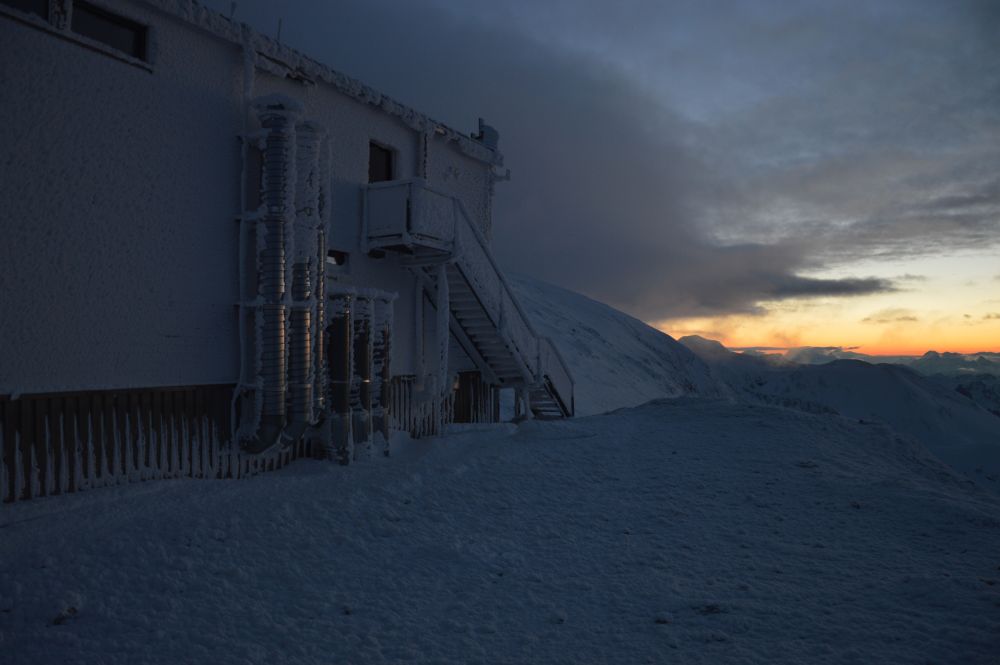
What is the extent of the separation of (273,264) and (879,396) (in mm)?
86162

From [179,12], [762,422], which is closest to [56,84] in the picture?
[179,12]

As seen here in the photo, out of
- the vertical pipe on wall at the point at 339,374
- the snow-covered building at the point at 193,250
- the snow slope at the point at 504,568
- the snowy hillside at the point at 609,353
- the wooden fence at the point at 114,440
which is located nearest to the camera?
the snow slope at the point at 504,568

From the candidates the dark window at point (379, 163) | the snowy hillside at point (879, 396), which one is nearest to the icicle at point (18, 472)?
the dark window at point (379, 163)

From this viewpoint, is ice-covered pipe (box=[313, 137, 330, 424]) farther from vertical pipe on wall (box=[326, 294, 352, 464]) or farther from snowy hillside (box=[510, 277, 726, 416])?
snowy hillside (box=[510, 277, 726, 416])

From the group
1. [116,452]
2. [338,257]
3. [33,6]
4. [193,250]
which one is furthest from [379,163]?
[116,452]

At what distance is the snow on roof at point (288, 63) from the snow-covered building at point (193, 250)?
4cm

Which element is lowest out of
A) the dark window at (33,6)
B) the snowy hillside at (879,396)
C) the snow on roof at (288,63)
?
the snowy hillside at (879,396)

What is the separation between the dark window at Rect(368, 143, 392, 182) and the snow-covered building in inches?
2.0

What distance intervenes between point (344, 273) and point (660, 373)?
51626 millimetres

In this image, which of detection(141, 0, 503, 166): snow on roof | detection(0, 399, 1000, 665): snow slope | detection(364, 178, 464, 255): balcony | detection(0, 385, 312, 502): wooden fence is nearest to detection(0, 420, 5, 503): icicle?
detection(0, 385, 312, 502): wooden fence

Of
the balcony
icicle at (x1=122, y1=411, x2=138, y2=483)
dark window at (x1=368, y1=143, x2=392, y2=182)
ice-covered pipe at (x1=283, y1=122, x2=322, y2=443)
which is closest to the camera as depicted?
icicle at (x1=122, y1=411, x2=138, y2=483)

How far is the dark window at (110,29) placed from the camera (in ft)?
32.5

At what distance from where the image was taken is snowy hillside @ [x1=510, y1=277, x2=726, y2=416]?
49.2 meters

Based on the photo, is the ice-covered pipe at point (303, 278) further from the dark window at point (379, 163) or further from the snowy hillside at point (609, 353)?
the snowy hillside at point (609, 353)
